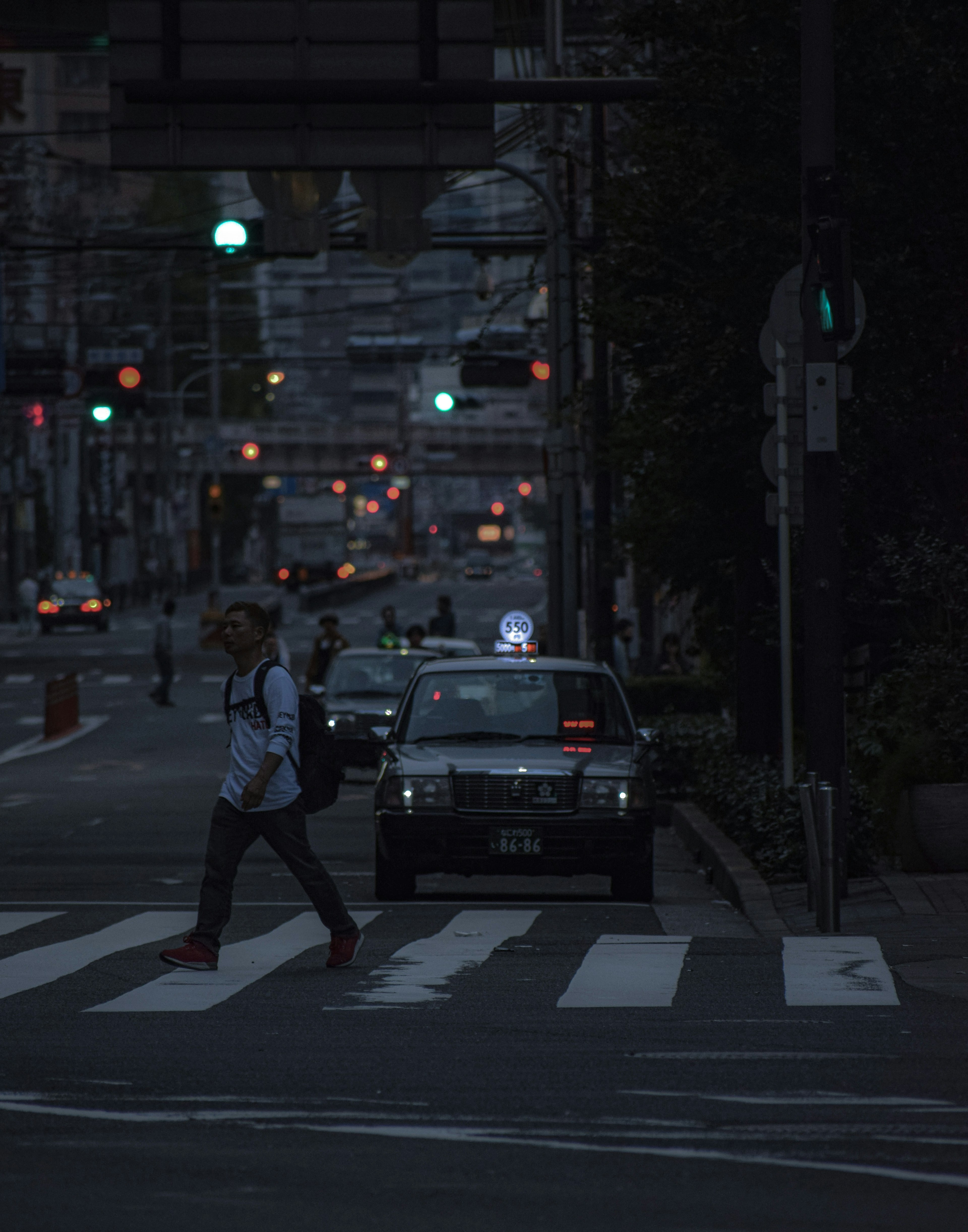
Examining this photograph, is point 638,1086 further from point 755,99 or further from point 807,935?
point 755,99

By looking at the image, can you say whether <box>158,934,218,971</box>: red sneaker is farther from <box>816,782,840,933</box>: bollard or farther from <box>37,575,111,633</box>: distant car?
<box>37,575,111,633</box>: distant car

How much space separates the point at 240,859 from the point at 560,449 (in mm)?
19920

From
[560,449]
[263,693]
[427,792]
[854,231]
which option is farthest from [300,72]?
[560,449]

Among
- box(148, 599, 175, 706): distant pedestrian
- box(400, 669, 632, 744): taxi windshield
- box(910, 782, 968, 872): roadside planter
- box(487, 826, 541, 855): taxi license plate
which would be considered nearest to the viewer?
box(910, 782, 968, 872): roadside planter

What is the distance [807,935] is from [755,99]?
7.34m

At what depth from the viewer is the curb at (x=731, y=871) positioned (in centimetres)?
1359

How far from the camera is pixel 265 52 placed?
17.7 meters

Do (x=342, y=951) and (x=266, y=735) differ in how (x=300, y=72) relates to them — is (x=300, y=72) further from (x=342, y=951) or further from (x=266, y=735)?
(x=342, y=951)

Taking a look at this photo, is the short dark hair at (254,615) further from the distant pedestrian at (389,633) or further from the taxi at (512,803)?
the distant pedestrian at (389,633)

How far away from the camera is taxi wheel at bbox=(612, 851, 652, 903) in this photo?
50.3 feet

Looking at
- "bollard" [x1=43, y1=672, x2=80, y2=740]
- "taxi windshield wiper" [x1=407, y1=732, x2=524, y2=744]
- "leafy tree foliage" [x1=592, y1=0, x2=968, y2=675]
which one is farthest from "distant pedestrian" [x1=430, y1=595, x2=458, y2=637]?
"taxi windshield wiper" [x1=407, y1=732, x2=524, y2=744]

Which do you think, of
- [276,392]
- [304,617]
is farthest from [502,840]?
[276,392]

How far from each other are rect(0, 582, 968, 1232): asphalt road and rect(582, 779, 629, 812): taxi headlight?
0.77 metres

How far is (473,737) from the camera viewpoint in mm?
15922
